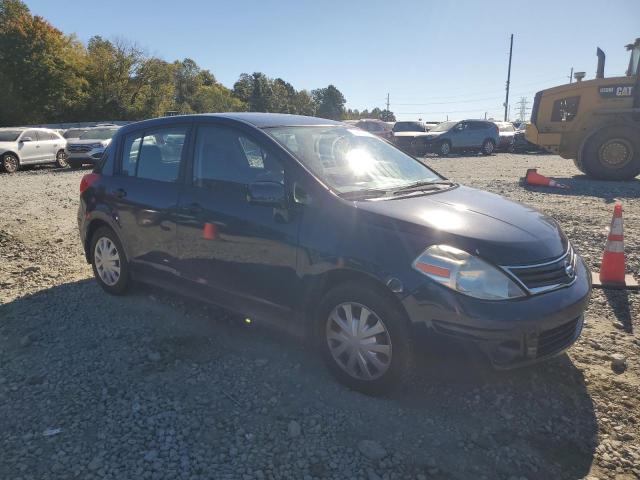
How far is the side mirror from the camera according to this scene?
3262 mm

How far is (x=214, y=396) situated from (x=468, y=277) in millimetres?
1761

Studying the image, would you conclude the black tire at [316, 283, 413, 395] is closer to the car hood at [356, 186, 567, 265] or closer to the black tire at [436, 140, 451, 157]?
the car hood at [356, 186, 567, 265]

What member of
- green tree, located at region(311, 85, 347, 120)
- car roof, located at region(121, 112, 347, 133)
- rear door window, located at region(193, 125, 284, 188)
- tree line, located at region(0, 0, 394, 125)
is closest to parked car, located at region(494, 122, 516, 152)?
car roof, located at region(121, 112, 347, 133)

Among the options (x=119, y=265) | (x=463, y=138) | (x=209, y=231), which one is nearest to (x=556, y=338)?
(x=209, y=231)

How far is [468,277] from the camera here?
2748 mm

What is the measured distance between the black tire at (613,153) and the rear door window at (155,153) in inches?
433

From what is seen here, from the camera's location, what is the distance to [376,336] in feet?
9.80

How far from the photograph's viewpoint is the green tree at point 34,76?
37719 mm

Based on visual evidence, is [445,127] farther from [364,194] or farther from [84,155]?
[364,194]

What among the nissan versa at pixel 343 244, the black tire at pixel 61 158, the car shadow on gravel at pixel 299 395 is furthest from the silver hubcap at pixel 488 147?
the car shadow on gravel at pixel 299 395

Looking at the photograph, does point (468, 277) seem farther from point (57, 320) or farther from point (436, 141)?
point (436, 141)

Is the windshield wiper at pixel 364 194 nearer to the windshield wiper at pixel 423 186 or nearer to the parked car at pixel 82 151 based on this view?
the windshield wiper at pixel 423 186

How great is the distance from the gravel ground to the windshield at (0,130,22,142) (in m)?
16.7

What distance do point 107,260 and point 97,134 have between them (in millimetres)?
16437
